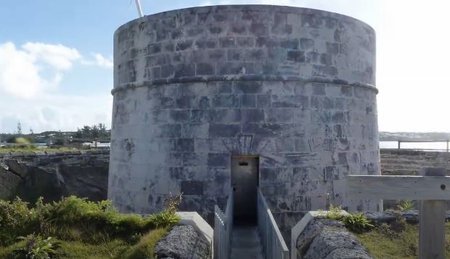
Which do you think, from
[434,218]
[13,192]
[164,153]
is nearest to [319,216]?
[434,218]

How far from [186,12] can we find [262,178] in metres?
3.54

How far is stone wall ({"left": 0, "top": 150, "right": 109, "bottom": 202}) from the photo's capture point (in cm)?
1838

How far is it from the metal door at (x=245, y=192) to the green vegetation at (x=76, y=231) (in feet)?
16.7

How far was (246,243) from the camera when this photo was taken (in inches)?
355

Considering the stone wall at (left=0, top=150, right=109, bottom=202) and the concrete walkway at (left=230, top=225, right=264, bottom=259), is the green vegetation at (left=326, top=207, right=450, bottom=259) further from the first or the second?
the stone wall at (left=0, top=150, right=109, bottom=202)

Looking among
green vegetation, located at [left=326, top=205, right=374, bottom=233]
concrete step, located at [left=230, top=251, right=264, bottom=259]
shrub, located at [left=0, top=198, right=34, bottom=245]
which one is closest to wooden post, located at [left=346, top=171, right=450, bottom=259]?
green vegetation, located at [left=326, top=205, right=374, bottom=233]

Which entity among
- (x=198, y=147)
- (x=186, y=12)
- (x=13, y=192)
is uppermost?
(x=186, y=12)

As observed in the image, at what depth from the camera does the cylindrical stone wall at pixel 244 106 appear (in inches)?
369

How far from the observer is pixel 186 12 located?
9.67 m

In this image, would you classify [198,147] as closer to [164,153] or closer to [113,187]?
[164,153]

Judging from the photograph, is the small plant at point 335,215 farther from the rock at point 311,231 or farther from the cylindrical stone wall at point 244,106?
the cylindrical stone wall at point 244,106

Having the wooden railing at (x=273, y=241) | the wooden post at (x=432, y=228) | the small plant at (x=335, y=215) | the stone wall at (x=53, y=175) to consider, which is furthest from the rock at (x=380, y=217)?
the stone wall at (x=53, y=175)

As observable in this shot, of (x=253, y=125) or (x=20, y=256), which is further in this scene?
(x=253, y=125)

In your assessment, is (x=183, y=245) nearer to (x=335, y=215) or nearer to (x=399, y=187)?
(x=335, y=215)
